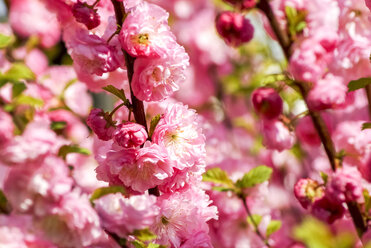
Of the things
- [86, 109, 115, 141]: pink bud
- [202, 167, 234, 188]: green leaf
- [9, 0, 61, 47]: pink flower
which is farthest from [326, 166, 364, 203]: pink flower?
[9, 0, 61, 47]: pink flower

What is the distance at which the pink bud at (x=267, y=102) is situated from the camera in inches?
58.5

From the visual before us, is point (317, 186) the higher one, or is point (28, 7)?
point (317, 186)

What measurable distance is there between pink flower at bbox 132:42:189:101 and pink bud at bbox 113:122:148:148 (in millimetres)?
80

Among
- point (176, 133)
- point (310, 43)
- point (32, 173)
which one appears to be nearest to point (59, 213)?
point (32, 173)

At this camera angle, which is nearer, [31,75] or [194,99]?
[31,75]

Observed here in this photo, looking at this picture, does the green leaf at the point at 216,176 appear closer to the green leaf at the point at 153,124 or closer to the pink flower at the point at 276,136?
the pink flower at the point at 276,136

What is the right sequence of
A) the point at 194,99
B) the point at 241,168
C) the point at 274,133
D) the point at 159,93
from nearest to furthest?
the point at 159,93 < the point at 274,133 < the point at 241,168 < the point at 194,99

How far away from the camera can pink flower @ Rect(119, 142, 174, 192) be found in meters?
1.07

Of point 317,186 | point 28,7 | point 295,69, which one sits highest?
point 295,69

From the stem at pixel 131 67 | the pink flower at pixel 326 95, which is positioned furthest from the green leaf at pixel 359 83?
the stem at pixel 131 67

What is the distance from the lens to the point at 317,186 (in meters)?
1.41

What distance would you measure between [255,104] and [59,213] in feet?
2.11

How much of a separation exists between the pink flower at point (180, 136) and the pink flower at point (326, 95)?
394mm

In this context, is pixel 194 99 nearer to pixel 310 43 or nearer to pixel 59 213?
pixel 310 43
